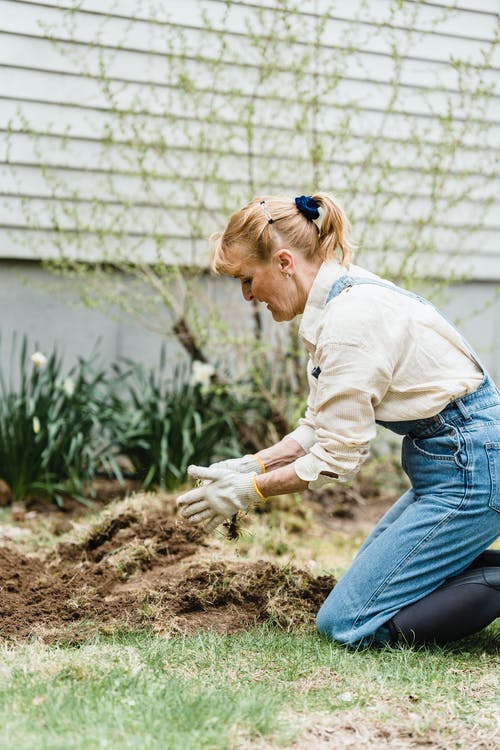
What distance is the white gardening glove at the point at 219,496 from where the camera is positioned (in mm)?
3154

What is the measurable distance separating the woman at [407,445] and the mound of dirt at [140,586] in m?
0.37

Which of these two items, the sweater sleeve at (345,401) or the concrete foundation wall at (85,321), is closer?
the sweater sleeve at (345,401)

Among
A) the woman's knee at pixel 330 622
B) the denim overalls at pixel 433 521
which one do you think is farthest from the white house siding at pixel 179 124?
the woman's knee at pixel 330 622

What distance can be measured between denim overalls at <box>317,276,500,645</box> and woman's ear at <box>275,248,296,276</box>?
158 millimetres

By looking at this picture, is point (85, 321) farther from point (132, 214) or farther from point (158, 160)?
point (158, 160)

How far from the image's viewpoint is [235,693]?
8.78 ft

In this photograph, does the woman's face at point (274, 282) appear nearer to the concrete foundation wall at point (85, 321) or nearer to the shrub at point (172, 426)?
the shrub at point (172, 426)

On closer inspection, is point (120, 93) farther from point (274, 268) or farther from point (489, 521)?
point (489, 521)

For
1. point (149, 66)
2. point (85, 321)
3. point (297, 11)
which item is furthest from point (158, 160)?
point (297, 11)

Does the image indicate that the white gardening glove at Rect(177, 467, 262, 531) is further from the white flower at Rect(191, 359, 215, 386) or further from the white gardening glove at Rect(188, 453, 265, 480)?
the white flower at Rect(191, 359, 215, 386)

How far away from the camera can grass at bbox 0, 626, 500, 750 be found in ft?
7.84

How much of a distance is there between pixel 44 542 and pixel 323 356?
6.99 ft

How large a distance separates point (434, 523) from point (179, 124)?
11.6 feet

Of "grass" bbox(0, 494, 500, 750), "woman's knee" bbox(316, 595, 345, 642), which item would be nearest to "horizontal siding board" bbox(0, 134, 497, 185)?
"woman's knee" bbox(316, 595, 345, 642)
